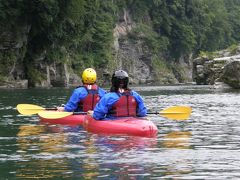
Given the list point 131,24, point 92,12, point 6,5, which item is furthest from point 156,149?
point 131,24

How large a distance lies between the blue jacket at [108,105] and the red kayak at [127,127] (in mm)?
169

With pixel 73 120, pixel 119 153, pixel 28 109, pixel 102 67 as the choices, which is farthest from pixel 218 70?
pixel 119 153

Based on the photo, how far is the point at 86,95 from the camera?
56.5 ft

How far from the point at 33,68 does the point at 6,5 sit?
9804 millimetres

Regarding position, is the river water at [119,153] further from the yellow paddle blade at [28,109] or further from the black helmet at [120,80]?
the black helmet at [120,80]

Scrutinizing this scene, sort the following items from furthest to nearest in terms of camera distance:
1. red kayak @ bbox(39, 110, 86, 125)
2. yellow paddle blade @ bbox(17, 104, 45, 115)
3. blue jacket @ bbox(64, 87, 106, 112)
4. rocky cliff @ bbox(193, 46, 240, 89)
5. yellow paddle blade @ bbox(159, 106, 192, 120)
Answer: rocky cliff @ bbox(193, 46, 240, 89), yellow paddle blade @ bbox(17, 104, 45, 115), red kayak @ bbox(39, 110, 86, 125), blue jacket @ bbox(64, 87, 106, 112), yellow paddle blade @ bbox(159, 106, 192, 120)

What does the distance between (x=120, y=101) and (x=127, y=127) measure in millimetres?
641

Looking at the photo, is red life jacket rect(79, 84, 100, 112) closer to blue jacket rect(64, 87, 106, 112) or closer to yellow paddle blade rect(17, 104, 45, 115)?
blue jacket rect(64, 87, 106, 112)

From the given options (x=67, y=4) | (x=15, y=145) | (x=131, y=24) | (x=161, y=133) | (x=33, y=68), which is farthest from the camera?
(x=131, y=24)

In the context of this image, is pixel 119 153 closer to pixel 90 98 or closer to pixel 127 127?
pixel 127 127

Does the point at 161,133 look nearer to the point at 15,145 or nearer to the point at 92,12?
the point at 15,145

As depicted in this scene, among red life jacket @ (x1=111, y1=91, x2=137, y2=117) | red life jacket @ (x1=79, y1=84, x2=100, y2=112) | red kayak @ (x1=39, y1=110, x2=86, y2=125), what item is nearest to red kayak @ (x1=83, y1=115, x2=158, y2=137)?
red life jacket @ (x1=111, y1=91, x2=137, y2=117)

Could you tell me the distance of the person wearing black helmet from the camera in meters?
14.5

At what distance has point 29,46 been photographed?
2363 inches
